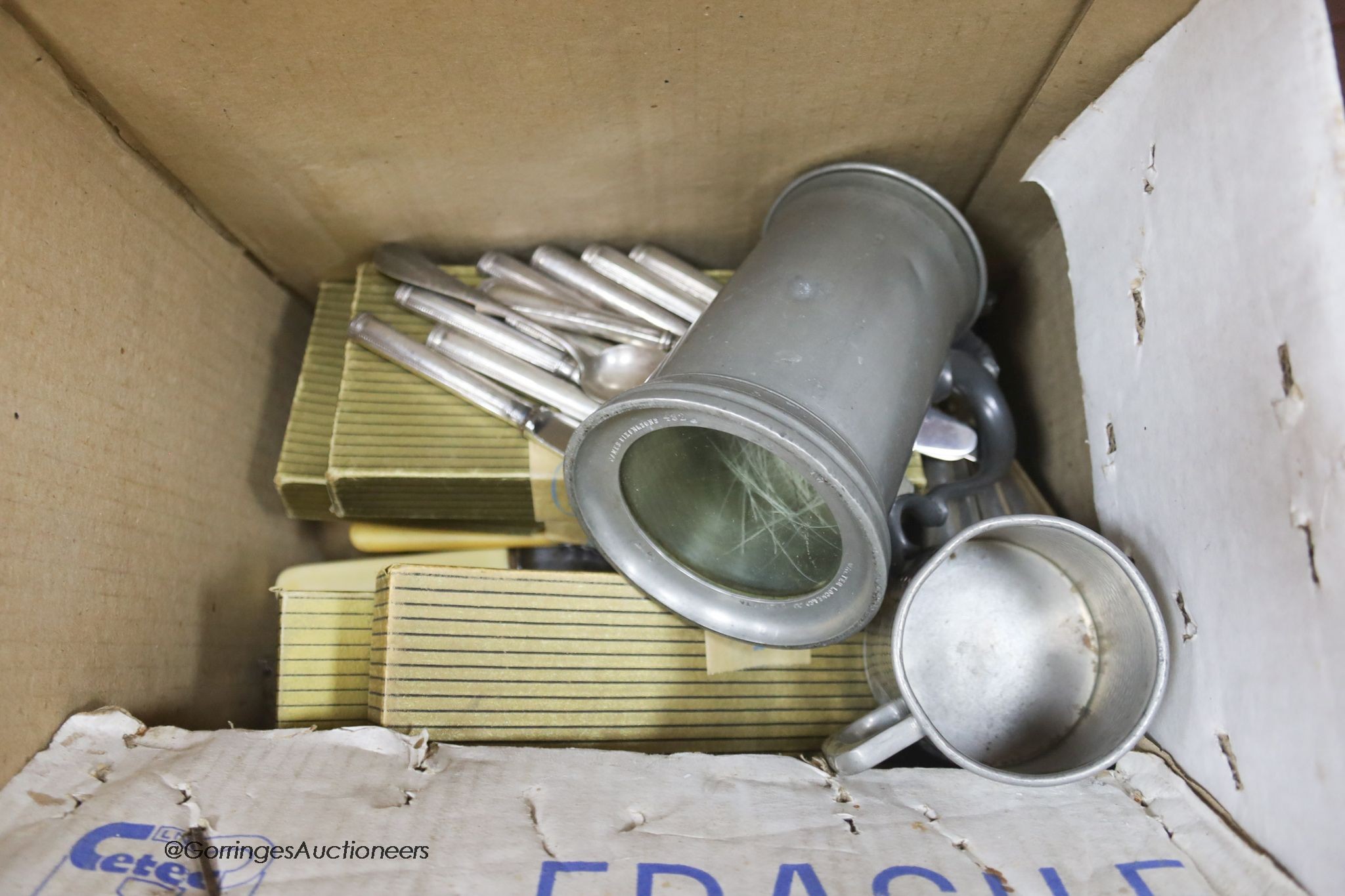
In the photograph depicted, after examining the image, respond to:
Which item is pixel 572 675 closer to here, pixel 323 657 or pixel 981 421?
pixel 323 657

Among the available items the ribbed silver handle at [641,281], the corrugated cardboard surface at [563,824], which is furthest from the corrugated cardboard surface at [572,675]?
the ribbed silver handle at [641,281]

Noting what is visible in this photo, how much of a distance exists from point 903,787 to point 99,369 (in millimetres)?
635

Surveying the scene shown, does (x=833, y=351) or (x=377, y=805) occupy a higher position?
(x=833, y=351)

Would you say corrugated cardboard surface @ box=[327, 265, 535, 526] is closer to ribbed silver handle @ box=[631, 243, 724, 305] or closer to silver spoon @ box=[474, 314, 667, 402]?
silver spoon @ box=[474, 314, 667, 402]

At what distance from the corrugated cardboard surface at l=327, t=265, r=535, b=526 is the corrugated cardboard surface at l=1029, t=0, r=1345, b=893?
48cm

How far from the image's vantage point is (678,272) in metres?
0.83

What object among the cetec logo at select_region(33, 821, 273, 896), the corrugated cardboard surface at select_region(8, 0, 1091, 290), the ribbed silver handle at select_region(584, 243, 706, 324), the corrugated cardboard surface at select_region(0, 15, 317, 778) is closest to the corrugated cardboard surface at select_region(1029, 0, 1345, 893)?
the corrugated cardboard surface at select_region(8, 0, 1091, 290)

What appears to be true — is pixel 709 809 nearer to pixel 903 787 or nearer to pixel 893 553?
pixel 903 787

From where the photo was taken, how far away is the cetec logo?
1.46ft

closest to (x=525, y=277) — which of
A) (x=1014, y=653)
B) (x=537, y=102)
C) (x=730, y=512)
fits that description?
(x=537, y=102)

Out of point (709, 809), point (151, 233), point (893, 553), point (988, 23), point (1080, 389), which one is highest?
point (988, 23)

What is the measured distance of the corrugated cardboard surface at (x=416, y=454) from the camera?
2.45 feet

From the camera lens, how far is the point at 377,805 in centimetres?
51

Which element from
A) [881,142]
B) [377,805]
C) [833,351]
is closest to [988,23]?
[881,142]
